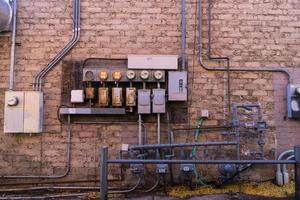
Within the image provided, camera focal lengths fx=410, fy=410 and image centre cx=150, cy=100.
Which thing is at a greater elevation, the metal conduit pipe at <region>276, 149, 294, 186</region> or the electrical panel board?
the electrical panel board

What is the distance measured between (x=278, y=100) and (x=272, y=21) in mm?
1289

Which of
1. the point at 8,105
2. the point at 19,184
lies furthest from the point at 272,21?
the point at 19,184

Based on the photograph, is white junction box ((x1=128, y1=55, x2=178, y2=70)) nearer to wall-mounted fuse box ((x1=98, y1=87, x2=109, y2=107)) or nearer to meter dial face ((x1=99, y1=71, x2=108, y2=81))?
meter dial face ((x1=99, y1=71, x2=108, y2=81))

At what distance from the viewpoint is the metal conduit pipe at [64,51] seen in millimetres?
6496

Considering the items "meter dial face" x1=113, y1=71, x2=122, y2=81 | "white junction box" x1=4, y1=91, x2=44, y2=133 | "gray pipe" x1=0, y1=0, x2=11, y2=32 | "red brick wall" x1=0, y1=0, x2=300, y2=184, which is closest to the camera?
"gray pipe" x1=0, y1=0, x2=11, y2=32

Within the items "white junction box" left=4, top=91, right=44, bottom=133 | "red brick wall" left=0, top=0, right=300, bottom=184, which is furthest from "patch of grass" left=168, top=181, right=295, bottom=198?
"white junction box" left=4, top=91, right=44, bottom=133

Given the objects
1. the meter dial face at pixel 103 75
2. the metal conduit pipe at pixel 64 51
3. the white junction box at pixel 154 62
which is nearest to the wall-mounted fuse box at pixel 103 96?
the meter dial face at pixel 103 75

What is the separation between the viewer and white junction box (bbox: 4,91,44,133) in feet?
20.4

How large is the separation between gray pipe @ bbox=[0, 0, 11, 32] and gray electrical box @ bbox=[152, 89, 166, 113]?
8.28ft

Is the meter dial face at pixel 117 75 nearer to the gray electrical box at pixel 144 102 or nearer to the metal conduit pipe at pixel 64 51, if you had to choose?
the gray electrical box at pixel 144 102

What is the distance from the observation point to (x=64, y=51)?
21.4 ft

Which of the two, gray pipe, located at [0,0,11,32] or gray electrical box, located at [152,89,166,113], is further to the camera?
gray electrical box, located at [152,89,166,113]

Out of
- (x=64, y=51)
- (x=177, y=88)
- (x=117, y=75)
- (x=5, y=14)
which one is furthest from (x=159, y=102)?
(x=5, y=14)

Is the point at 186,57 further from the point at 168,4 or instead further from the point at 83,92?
the point at 83,92
